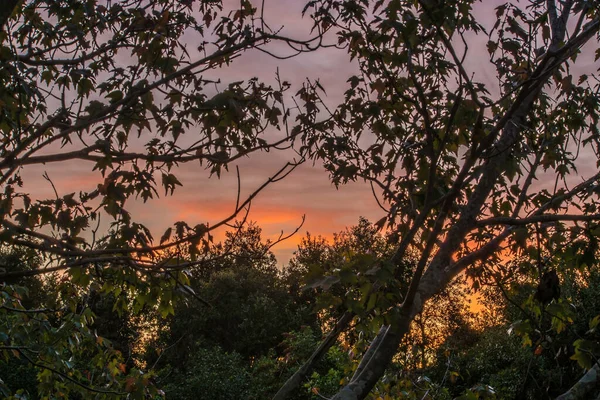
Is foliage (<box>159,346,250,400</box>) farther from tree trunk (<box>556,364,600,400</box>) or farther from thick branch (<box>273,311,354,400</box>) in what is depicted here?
thick branch (<box>273,311,354,400</box>)

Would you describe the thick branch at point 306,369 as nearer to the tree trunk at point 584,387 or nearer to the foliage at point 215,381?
the tree trunk at point 584,387

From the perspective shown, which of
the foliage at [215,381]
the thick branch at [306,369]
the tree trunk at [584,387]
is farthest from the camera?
the foliage at [215,381]

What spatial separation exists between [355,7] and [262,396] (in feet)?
63.8

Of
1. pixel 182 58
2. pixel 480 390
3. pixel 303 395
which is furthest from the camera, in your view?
pixel 303 395

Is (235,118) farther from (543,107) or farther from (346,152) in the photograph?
(543,107)

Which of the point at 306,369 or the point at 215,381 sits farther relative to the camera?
the point at 215,381

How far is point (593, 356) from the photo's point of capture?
508 cm

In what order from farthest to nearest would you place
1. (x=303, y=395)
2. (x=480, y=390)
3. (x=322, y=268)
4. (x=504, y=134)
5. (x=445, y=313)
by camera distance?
(x=445, y=313)
(x=303, y=395)
(x=480, y=390)
(x=504, y=134)
(x=322, y=268)

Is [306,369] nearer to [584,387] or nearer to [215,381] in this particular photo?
[584,387]

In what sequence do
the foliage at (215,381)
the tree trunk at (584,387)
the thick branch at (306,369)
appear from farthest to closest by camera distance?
the foliage at (215,381)
the tree trunk at (584,387)
the thick branch at (306,369)

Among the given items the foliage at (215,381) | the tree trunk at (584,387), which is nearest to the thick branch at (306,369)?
the tree trunk at (584,387)

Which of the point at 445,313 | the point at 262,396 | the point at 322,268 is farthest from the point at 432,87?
the point at 445,313

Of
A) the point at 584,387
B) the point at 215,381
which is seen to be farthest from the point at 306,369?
the point at 215,381

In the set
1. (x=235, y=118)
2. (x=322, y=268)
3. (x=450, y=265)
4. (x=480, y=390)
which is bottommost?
(x=480, y=390)
